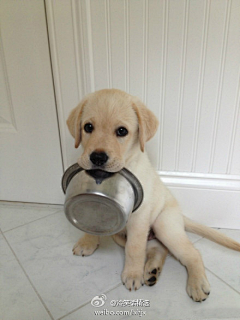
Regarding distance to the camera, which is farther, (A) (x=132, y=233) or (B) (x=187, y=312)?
(A) (x=132, y=233)

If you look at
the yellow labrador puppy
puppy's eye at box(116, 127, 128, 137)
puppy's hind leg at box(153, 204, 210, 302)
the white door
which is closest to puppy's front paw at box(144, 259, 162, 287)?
the yellow labrador puppy

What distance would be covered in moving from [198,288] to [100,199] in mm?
591

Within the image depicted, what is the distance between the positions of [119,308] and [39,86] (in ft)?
4.15

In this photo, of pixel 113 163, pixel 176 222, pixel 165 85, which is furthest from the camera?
pixel 165 85

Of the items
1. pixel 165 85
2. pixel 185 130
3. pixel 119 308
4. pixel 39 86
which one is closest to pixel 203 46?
pixel 165 85

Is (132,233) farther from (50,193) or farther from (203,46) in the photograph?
(203,46)

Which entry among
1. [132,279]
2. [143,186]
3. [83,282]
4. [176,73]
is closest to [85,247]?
[83,282]

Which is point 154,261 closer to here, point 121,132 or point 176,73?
point 121,132

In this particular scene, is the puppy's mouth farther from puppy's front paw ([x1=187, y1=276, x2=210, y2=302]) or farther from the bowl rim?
puppy's front paw ([x1=187, y1=276, x2=210, y2=302])

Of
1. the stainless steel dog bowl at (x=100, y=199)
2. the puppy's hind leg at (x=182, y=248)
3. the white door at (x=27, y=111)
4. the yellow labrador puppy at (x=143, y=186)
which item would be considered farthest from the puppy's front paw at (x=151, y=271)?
the white door at (x=27, y=111)

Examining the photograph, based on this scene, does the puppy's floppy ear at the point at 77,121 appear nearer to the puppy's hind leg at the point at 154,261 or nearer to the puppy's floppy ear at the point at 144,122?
the puppy's floppy ear at the point at 144,122

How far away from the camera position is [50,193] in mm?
1812

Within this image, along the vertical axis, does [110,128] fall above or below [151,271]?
above

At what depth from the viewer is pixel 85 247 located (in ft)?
4.48
